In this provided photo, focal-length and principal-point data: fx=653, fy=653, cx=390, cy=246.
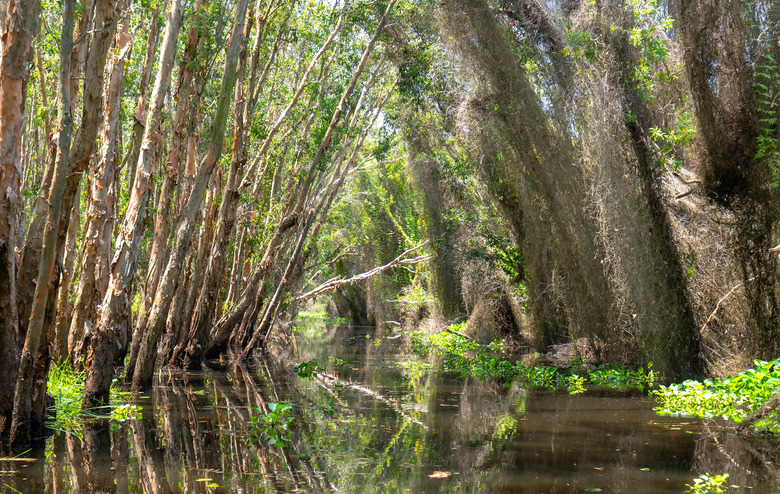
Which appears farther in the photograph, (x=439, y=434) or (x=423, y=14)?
(x=423, y=14)

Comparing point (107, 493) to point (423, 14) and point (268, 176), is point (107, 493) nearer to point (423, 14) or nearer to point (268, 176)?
point (423, 14)

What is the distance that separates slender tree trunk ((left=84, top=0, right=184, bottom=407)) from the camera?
733 cm

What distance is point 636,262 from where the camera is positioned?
957 centimetres

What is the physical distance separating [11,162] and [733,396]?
23.8ft

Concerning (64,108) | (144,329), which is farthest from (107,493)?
(144,329)

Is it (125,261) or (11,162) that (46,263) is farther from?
(125,261)

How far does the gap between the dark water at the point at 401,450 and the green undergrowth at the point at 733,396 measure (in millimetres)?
276

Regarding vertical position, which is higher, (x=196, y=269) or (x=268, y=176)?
A: (x=268, y=176)

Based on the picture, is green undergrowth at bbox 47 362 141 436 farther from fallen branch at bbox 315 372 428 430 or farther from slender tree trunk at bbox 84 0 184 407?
fallen branch at bbox 315 372 428 430

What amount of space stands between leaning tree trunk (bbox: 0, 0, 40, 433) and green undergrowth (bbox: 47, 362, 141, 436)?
134 centimetres

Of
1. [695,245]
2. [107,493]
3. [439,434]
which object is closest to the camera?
[107,493]

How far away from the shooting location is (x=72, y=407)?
7.05 metres

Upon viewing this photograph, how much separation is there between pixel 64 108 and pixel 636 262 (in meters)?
7.67

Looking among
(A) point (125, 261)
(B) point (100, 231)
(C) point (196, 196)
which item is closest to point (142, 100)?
(C) point (196, 196)
